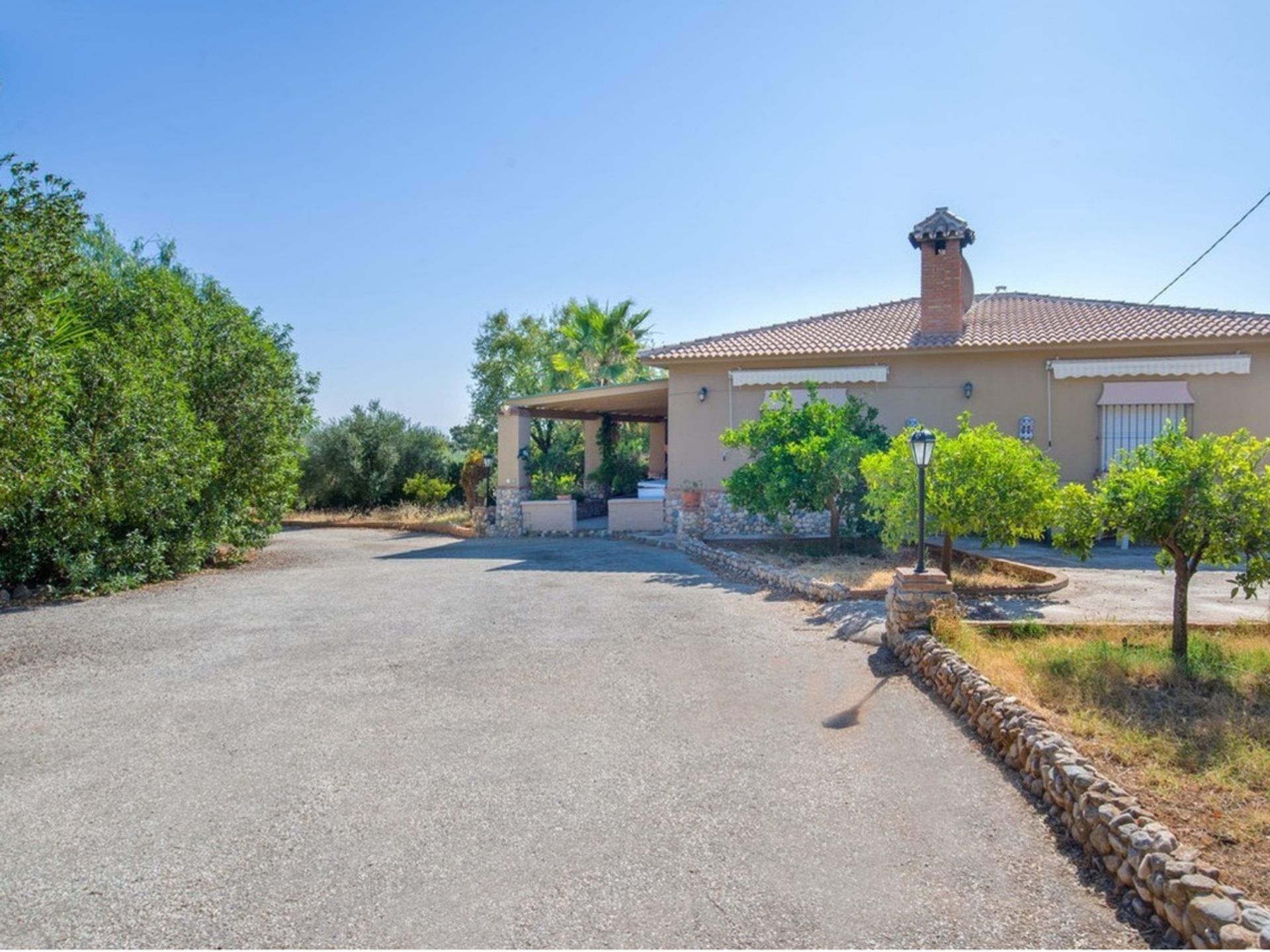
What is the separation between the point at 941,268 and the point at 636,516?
390 inches

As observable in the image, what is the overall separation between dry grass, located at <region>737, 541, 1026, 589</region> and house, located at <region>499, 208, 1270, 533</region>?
3163mm

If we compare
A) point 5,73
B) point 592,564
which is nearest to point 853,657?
point 592,564

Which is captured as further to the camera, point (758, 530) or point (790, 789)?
point (758, 530)

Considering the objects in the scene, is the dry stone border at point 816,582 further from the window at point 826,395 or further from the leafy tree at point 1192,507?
the window at point 826,395

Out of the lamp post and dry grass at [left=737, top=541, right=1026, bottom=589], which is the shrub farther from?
the lamp post

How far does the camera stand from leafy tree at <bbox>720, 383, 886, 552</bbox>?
14.3 m

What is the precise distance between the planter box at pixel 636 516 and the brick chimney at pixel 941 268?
8.19 metres

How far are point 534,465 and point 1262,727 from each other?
20944 mm

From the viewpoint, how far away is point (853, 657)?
27.5 ft

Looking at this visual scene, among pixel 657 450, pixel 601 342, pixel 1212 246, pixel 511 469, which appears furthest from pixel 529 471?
pixel 1212 246

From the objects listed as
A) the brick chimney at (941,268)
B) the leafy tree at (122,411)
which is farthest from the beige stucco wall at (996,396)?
the leafy tree at (122,411)

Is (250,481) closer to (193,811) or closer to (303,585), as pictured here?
(303,585)

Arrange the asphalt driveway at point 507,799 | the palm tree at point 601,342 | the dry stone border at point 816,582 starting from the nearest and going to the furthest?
the asphalt driveway at point 507,799 < the dry stone border at point 816,582 < the palm tree at point 601,342

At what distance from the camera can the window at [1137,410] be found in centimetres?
1725
